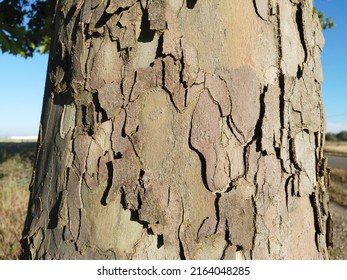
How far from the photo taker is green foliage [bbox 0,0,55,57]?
4.76m

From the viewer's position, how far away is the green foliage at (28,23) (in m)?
4.76

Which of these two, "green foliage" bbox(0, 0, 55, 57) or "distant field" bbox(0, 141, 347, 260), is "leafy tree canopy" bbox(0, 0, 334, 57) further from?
"distant field" bbox(0, 141, 347, 260)

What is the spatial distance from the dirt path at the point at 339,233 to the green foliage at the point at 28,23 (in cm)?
474

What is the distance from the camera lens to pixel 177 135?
0.89 m

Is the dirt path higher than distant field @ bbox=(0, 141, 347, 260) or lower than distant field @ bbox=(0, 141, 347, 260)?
lower

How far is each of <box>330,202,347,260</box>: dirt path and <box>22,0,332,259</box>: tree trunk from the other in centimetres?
368

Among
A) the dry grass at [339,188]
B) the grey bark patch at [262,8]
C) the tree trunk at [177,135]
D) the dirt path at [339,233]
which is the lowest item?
the dirt path at [339,233]

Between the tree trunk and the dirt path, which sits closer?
the tree trunk

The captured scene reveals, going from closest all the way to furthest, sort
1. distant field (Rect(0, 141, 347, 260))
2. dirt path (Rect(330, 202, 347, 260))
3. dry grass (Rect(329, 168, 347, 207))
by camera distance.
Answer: distant field (Rect(0, 141, 347, 260)) < dirt path (Rect(330, 202, 347, 260)) < dry grass (Rect(329, 168, 347, 207))

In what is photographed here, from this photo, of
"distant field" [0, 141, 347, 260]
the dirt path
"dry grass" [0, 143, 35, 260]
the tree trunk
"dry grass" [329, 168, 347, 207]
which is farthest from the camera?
"dry grass" [329, 168, 347, 207]

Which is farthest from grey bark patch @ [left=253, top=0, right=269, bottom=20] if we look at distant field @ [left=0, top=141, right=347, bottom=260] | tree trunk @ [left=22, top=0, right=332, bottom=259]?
distant field @ [left=0, top=141, right=347, bottom=260]

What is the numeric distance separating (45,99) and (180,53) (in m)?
0.51

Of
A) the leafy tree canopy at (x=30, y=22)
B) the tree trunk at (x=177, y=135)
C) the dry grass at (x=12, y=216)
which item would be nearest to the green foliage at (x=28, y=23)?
the leafy tree canopy at (x=30, y=22)

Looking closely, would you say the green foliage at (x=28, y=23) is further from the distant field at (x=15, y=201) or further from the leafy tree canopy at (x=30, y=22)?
the distant field at (x=15, y=201)
